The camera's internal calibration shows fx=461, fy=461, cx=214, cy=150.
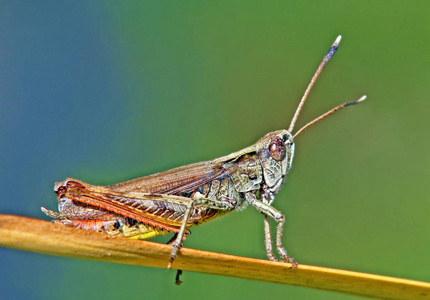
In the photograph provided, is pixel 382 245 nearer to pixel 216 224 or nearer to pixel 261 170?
pixel 261 170

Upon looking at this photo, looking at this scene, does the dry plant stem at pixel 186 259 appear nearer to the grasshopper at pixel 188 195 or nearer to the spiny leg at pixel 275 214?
the grasshopper at pixel 188 195

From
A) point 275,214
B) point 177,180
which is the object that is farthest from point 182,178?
point 275,214

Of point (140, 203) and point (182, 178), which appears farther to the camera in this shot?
point (182, 178)

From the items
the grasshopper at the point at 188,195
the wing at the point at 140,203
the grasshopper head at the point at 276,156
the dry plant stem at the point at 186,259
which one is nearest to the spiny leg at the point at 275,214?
the grasshopper at the point at 188,195

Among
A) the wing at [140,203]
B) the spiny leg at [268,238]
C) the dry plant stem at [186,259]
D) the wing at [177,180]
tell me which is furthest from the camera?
the spiny leg at [268,238]

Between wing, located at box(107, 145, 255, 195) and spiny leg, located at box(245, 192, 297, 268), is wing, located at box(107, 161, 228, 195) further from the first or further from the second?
spiny leg, located at box(245, 192, 297, 268)

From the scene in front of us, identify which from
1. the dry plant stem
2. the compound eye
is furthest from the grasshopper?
the dry plant stem

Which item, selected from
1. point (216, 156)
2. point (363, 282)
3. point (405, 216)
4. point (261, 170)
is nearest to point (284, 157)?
point (261, 170)

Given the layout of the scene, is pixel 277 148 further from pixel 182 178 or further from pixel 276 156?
pixel 182 178
